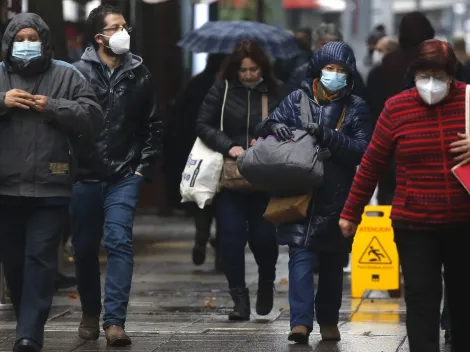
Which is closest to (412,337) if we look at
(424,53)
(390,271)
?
(424,53)

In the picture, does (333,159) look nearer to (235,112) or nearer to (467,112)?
(235,112)

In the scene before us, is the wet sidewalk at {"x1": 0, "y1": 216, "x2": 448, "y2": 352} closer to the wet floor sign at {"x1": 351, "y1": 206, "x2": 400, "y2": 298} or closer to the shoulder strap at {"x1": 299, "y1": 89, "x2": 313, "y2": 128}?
the wet floor sign at {"x1": 351, "y1": 206, "x2": 400, "y2": 298}

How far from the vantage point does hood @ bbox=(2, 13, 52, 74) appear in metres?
8.22

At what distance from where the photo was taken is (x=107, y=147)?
29.9ft

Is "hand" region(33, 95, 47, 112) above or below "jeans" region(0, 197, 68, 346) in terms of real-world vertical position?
above

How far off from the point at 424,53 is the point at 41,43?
222cm

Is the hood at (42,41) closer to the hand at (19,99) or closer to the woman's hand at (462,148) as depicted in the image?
the hand at (19,99)

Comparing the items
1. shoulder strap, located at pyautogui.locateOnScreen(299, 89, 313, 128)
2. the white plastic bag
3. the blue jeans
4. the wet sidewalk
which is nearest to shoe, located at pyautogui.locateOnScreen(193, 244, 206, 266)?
the wet sidewalk

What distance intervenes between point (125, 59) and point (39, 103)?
138 centimetres

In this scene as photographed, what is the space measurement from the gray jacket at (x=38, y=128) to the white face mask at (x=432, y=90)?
204 cm

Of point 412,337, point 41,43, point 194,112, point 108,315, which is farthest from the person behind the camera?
point 194,112

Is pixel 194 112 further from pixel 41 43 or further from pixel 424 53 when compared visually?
pixel 424 53

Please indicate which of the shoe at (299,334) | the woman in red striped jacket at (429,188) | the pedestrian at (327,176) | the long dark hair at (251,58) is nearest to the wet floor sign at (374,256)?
the long dark hair at (251,58)

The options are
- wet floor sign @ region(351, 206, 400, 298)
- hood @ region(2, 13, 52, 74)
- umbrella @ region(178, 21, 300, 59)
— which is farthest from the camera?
umbrella @ region(178, 21, 300, 59)
